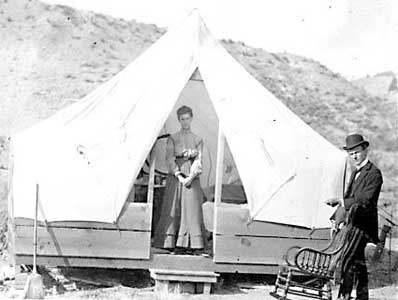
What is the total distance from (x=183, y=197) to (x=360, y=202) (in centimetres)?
228

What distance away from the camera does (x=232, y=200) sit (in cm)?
934

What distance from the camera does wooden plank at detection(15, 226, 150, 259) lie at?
24.0 feet

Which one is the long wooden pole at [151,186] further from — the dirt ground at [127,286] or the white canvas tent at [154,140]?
the dirt ground at [127,286]

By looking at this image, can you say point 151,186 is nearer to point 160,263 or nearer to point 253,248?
point 160,263

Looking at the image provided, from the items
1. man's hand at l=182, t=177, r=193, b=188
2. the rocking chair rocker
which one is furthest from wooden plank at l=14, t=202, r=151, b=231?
the rocking chair rocker

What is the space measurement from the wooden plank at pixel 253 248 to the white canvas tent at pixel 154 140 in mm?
246

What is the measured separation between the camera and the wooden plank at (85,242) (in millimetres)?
7312

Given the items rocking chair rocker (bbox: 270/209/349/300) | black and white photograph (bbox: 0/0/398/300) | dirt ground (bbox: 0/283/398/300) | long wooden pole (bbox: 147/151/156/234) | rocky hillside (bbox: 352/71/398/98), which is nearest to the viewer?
rocking chair rocker (bbox: 270/209/349/300)

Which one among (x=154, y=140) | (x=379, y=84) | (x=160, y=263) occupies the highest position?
(x=379, y=84)

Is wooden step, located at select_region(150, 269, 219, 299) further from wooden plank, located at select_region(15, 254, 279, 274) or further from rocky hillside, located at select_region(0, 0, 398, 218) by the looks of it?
rocky hillside, located at select_region(0, 0, 398, 218)

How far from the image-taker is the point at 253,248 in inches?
310

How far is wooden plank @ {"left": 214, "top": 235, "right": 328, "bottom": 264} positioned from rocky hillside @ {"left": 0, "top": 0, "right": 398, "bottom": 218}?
16.9 metres

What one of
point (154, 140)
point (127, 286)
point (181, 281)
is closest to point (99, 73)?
point (154, 140)

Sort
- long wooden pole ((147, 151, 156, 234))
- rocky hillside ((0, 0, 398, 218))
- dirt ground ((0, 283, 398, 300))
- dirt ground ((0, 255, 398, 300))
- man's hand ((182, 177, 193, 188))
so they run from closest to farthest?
dirt ground ((0, 283, 398, 300)) → dirt ground ((0, 255, 398, 300)) → long wooden pole ((147, 151, 156, 234)) → man's hand ((182, 177, 193, 188)) → rocky hillside ((0, 0, 398, 218))
